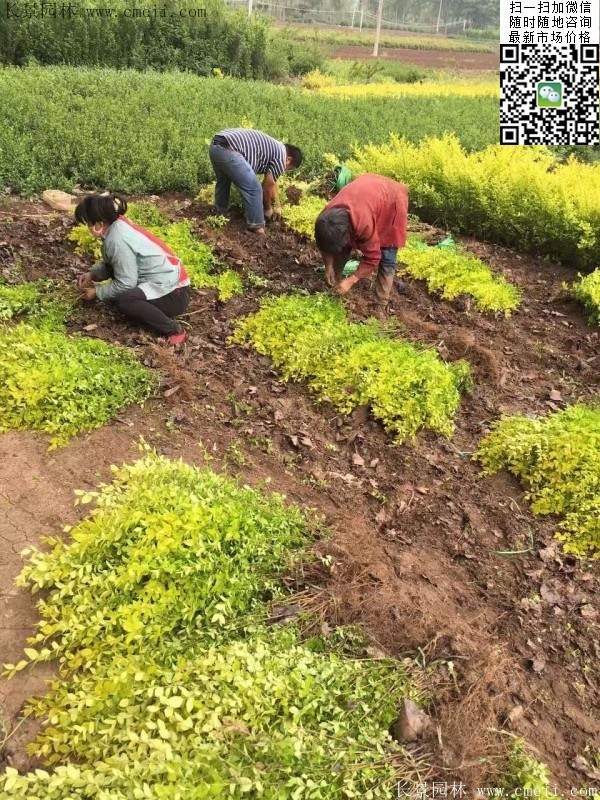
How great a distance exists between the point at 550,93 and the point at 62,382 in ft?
34.9

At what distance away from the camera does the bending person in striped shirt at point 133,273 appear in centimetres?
445

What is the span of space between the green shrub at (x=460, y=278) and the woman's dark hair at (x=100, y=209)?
11.2ft

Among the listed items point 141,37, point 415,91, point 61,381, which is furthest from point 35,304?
point 415,91

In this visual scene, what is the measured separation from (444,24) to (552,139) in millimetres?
59682

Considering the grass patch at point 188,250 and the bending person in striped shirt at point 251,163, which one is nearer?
the grass patch at point 188,250

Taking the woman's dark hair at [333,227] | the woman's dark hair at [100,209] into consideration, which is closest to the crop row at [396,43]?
the woman's dark hair at [333,227]

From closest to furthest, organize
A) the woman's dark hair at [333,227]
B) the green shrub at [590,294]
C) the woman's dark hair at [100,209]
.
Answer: the woman's dark hair at [100,209] < the woman's dark hair at [333,227] < the green shrub at [590,294]

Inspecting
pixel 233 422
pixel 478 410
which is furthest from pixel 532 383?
pixel 233 422

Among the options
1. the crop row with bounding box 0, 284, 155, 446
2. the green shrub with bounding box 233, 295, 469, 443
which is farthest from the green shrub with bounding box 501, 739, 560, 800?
the crop row with bounding box 0, 284, 155, 446

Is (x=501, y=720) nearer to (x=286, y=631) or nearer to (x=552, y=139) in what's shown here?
(x=286, y=631)

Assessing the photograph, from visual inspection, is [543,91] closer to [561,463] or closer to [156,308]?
[561,463]

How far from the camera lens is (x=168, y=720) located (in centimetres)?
238

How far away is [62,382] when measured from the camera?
409 centimetres

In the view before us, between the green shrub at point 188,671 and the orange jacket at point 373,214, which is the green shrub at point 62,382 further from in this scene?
the orange jacket at point 373,214
